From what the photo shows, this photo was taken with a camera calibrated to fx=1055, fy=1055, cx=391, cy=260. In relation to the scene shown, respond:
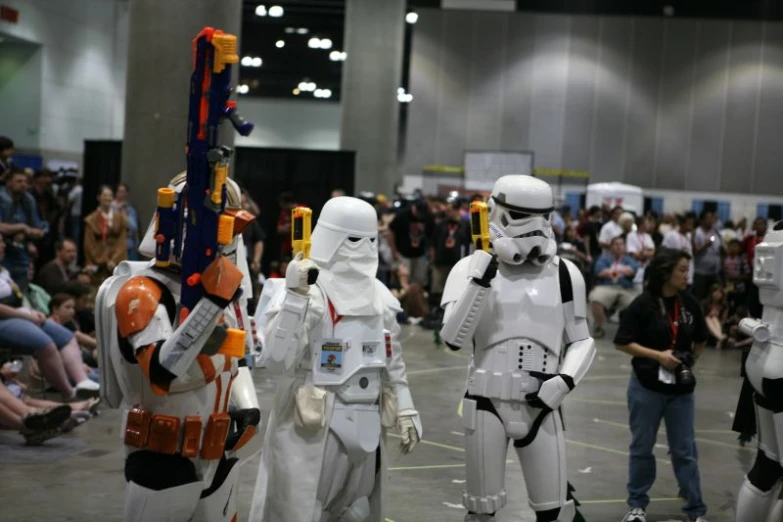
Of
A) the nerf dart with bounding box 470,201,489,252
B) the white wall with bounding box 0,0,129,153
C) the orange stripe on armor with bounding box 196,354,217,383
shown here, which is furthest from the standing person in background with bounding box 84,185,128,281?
the white wall with bounding box 0,0,129,153

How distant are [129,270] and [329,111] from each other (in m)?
36.9

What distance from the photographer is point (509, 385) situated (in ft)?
17.7

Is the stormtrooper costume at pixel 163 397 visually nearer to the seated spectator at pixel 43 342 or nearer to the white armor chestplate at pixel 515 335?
the white armor chestplate at pixel 515 335

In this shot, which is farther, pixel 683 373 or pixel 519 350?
pixel 683 373

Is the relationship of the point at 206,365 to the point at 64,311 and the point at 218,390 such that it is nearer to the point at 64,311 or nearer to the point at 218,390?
the point at 218,390

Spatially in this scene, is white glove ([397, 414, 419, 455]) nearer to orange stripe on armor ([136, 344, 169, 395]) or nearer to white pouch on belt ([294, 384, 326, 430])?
white pouch on belt ([294, 384, 326, 430])

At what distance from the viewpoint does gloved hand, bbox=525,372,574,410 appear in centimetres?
534

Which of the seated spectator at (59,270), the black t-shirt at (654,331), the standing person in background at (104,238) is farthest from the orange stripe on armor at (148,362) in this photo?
the standing person in background at (104,238)

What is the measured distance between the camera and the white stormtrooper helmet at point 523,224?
549 cm

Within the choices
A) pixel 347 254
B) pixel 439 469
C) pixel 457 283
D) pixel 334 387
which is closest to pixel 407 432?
pixel 334 387

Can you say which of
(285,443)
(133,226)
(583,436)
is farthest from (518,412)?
(133,226)

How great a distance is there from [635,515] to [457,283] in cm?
256

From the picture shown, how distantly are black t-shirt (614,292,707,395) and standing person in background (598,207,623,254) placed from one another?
351 inches

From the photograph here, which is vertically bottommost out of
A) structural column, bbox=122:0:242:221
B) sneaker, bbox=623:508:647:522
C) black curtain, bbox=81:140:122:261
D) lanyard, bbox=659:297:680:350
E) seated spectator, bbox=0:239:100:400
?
sneaker, bbox=623:508:647:522
